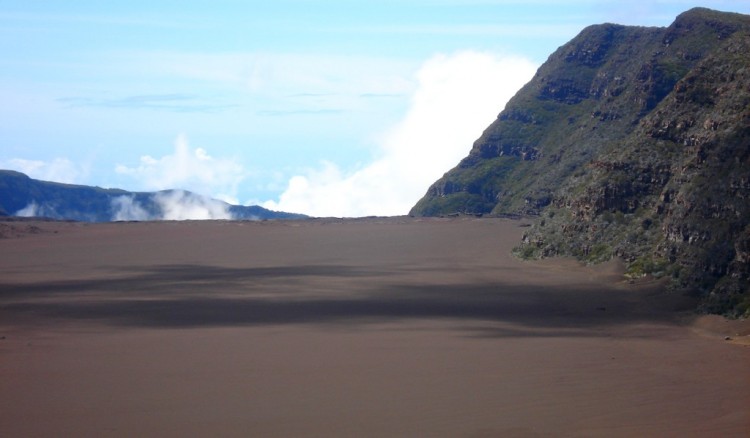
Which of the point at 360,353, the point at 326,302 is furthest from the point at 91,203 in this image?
the point at 360,353

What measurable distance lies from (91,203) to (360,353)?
7477 centimetres

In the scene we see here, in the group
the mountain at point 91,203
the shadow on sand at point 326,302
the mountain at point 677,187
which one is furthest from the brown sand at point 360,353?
the mountain at point 91,203

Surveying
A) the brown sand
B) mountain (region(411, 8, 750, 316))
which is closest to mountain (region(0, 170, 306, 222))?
mountain (region(411, 8, 750, 316))

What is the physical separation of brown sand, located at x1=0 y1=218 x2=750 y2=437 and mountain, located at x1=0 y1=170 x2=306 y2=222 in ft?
158

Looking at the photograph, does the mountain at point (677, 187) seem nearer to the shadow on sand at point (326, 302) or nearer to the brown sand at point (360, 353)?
the brown sand at point (360, 353)

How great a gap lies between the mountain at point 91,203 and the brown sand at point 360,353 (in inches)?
1895

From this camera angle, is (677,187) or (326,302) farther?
(677,187)

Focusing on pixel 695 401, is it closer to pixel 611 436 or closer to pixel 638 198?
pixel 611 436

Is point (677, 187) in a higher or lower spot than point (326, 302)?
higher

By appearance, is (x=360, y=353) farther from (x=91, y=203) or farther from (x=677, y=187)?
(x=91, y=203)

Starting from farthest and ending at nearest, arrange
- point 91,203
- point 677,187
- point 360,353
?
point 91,203 < point 677,187 < point 360,353

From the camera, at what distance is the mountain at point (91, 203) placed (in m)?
87.7

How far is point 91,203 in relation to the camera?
9150 centimetres

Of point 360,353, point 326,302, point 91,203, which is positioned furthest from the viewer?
point 91,203
